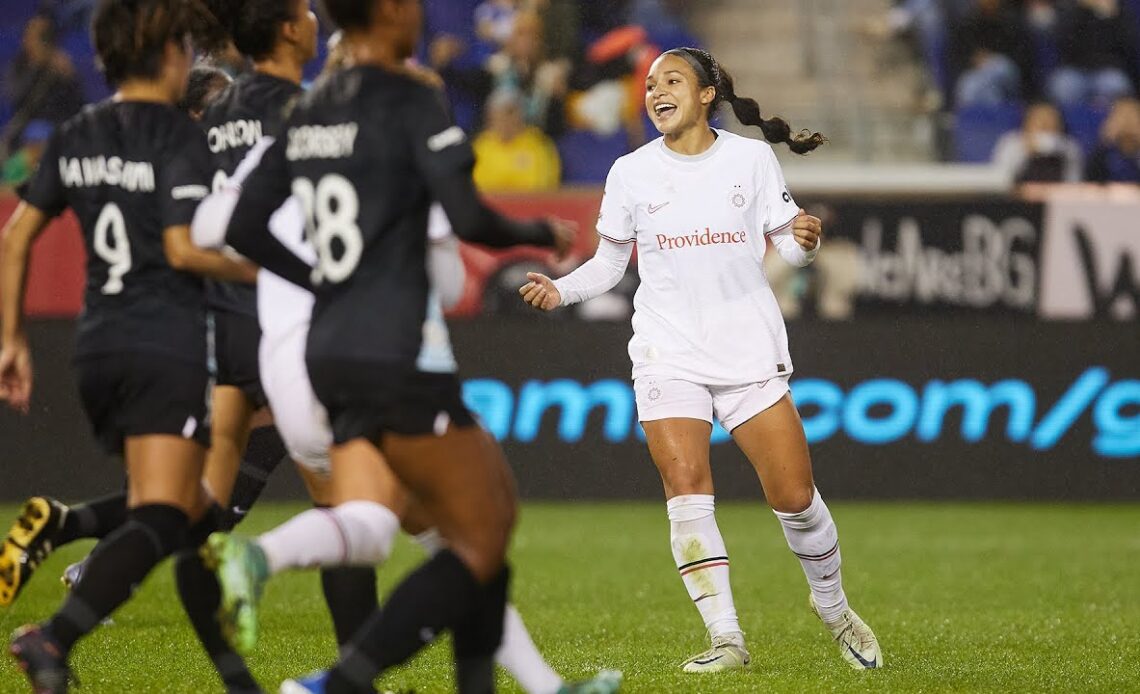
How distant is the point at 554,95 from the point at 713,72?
29.9 ft

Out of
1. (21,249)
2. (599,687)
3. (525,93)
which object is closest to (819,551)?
(599,687)

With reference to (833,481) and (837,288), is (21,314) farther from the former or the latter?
(837,288)

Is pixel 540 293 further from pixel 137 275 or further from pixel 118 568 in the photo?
pixel 118 568

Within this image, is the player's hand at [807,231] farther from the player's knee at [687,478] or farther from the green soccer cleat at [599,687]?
the green soccer cleat at [599,687]

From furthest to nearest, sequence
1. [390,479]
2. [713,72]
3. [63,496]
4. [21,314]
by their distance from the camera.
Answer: [63,496] < [713,72] < [21,314] < [390,479]

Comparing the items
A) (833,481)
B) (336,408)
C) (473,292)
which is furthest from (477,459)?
(473,292)

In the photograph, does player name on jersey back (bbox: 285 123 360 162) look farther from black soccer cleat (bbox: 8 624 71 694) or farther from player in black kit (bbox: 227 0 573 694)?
black soccer cleat (bbox: 8 624 71 694)

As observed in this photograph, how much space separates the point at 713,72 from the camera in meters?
6.55

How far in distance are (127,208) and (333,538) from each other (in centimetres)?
122

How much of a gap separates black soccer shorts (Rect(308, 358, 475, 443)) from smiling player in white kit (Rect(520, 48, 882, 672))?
84.8 inches

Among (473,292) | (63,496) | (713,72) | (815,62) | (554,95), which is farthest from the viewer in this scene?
(815,62)

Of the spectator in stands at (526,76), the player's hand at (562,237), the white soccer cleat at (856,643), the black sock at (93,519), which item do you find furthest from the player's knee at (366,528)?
the spectator in stands at (526,76)

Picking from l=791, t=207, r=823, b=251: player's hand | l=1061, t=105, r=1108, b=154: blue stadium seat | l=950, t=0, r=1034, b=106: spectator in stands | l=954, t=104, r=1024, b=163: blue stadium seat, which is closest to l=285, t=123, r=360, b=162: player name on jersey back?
l=791, t=207, r=823, b=251: player's hand

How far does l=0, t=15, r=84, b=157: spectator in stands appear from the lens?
15367mm
